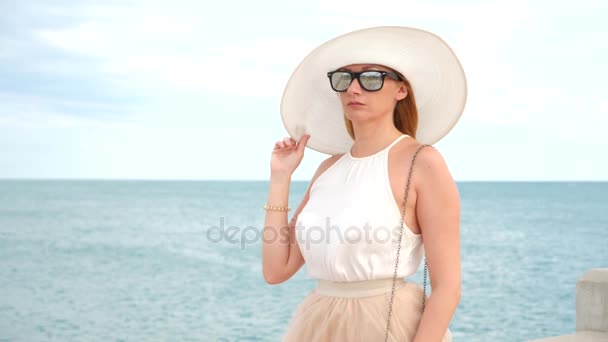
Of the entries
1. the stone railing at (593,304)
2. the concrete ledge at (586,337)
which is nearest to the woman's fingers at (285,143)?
the concrete ledge at (586,337)

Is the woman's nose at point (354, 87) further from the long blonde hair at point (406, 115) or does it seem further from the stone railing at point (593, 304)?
the stone railing at point (593, 304)

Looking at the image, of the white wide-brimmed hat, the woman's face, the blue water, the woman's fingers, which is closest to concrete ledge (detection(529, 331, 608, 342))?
the white wide-brimmed hat

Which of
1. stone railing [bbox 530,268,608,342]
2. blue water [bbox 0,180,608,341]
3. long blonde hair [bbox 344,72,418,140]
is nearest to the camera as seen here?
long blonde hair [bbox 344,72,418,140]

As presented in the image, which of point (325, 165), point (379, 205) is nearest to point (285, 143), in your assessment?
point (325, 165)

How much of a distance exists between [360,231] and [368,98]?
0.43m

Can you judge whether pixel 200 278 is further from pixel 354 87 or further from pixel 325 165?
pixel 354 87

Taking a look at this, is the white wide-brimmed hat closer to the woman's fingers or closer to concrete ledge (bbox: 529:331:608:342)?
the woman's fingers

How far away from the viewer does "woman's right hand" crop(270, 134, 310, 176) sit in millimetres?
2688

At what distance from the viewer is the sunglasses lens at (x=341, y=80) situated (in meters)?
2.43

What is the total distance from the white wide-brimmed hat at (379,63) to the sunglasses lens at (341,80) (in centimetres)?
7

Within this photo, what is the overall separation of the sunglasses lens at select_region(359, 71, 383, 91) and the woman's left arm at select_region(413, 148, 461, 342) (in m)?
0.33

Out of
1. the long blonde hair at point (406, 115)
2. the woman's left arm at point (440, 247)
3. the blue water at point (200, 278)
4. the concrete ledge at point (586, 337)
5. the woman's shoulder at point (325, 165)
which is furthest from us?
the blue water at point (200, 278)

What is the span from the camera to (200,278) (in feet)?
132

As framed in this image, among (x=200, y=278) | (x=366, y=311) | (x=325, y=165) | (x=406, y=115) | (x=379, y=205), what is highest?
(x=406, y=115)
